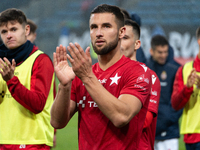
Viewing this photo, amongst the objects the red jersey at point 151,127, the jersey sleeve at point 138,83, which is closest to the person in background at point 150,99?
the red jersey at point 151,127

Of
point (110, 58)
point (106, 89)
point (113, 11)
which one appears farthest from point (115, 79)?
point (113, 11)

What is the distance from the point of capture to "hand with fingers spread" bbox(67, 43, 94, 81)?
7.82 ft

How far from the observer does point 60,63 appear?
8.93 feet

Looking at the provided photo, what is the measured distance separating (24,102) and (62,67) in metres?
0.93

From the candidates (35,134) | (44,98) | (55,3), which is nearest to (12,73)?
(44,98)

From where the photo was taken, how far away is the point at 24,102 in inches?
137

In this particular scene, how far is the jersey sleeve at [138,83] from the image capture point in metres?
2.61

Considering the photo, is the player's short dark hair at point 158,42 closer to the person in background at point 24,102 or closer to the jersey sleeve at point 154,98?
the jersey sleeve at point 154,98

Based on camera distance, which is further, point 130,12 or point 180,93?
point 130,12

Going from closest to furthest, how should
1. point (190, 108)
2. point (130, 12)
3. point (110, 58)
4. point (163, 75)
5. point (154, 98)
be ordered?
point (110, 58) → point (154, 98) → point (190, 108) → point (163, 75) → point (130, 12)

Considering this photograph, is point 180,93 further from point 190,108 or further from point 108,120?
point 108,120

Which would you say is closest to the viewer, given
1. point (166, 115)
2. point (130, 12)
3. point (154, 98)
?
point (154, 98)

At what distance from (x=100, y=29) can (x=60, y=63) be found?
0.41 meters

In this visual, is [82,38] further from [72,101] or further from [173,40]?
[72,101]
